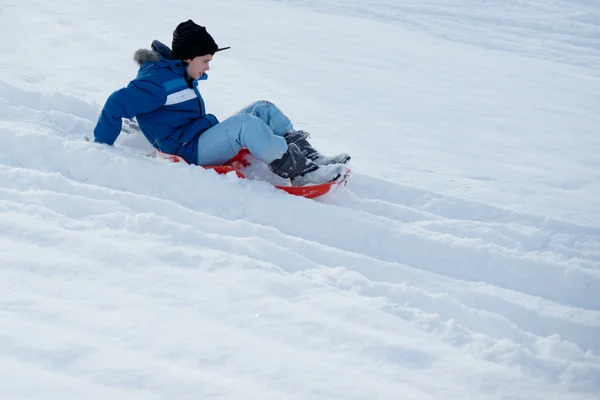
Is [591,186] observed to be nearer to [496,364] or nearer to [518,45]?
[496,364]

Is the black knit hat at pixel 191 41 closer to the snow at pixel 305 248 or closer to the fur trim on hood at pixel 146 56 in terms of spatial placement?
the fur trim on hood at pixel 146 56

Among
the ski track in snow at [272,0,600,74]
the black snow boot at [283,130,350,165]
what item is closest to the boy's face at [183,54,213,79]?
the black snow boot at [283,130,350,165]

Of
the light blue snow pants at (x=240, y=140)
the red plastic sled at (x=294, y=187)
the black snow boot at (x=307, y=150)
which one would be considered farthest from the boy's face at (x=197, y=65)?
the black snow boot at (x=307, y=150)

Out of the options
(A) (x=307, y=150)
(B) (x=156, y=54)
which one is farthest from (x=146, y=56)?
(A) (x=307, y=150)

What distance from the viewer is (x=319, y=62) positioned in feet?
21.1

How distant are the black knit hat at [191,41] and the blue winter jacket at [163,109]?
0.08 metres

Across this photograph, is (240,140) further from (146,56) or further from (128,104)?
(146,56)

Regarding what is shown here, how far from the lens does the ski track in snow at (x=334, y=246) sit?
7.84 feet

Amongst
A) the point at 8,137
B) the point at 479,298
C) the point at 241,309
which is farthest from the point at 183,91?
the point at 479,298

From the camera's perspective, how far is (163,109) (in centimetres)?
361

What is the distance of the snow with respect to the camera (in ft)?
7.19

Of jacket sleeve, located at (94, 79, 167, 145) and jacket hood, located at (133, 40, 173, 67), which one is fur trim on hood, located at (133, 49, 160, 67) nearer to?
jacket hood, located at (133, 40, 173, 67)

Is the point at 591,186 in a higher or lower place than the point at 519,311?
higher

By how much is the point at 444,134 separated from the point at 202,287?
9.73 ft
